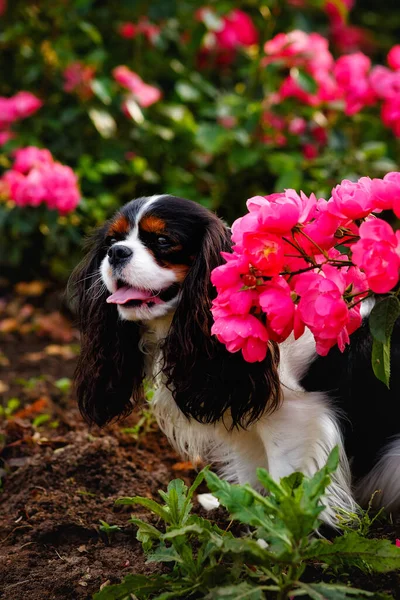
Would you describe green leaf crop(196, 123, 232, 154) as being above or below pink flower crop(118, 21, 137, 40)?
below

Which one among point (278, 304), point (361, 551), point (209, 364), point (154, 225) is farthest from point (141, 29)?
point (361, 551)

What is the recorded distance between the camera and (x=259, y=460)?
8.98 feet

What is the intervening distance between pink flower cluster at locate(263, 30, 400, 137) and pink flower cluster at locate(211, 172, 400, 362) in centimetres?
302

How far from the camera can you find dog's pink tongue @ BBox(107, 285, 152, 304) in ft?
8.14

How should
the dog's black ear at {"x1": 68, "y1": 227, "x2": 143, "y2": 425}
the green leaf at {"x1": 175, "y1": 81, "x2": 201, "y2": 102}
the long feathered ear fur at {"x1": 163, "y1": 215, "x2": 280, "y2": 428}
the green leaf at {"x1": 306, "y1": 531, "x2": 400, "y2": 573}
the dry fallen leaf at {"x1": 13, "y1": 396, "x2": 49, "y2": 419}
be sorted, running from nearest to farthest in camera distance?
the green leaf at {"x1": 306, "y1": 531, "x2": 400, "y2": 573} < the long feathered ear fur at {"x1": 163, "y1": 215, "x2": 280, "y2": 428} < the dog's black ear at {"x1": 68, "y1": 227, "x2": 143, "y2": 425} < the dry fallen leaf at {"x1": 13, "y1": 396, "x2": 49, "y2": 419} < the green leaf at {"x1": 175, "y1": 81, "x2": 201, "y2": 102}

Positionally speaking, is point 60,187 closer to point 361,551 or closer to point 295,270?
point 295,270

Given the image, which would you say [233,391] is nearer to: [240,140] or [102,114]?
[240,140]

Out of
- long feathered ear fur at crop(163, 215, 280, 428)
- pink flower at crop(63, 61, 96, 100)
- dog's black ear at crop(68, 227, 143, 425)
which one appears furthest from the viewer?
pink flower at crop(63, 61, 96, 100)

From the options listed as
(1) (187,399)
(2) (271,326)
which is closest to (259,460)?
(1) (187,399)

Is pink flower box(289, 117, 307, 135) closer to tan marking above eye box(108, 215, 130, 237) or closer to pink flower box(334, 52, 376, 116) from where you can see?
pink flower box(334, 52, 376, 116)

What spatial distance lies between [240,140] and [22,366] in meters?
1.81

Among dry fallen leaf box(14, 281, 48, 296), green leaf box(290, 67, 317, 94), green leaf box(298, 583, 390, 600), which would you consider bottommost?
dry fallen leaf box(14, 281, 48, 296)

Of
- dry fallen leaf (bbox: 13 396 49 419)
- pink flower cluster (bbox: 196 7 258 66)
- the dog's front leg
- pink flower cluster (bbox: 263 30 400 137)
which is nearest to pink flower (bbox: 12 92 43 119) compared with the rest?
pink flower cluster (bbox: 196 7 258 66)

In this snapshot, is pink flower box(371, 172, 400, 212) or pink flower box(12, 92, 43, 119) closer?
pink flower box(371, 172, 400, 212)
